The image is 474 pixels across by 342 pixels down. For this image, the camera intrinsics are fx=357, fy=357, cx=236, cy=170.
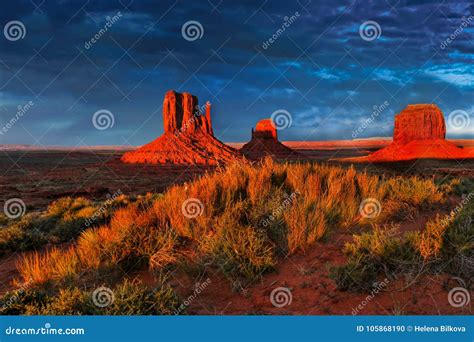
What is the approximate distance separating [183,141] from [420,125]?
59355 millimetres

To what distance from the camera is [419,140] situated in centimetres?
8769

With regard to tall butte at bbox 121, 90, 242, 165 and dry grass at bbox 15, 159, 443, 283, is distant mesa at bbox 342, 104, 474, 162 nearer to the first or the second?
tall butte at bbox 121, 90, 242, 165

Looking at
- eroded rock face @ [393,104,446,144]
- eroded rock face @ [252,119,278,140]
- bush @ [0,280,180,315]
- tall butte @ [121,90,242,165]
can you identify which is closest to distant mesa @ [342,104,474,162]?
eroded rock face @ [393,104,446,144]

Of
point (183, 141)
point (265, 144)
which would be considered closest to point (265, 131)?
point (265, 144)

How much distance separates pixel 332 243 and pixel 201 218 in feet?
7.05

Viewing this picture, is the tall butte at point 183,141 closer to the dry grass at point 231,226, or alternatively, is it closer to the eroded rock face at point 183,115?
the eroded rock face at point 183,115

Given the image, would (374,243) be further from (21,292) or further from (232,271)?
(21,292)

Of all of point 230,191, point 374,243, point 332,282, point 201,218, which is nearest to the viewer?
point 332,282

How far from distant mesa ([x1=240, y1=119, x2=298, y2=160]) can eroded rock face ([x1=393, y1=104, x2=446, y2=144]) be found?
2789 cm

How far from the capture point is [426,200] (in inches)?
329

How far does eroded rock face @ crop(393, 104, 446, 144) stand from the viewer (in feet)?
292

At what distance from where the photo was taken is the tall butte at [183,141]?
2808 inches

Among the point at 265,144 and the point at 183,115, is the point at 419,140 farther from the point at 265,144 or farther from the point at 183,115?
the point at 183,115
